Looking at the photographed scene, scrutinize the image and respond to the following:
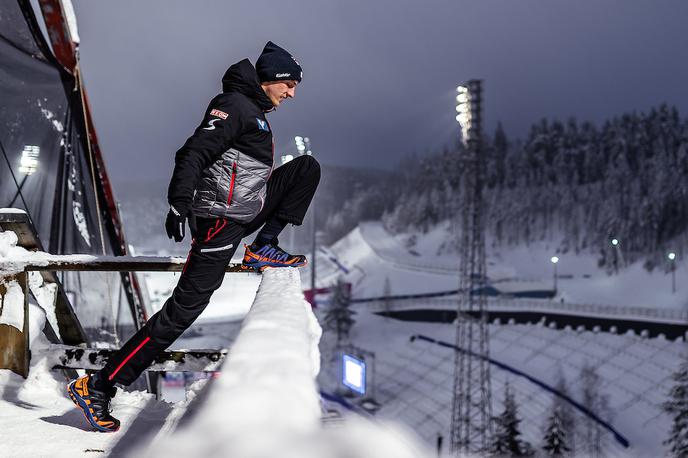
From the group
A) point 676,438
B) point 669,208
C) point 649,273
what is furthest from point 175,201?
point 669,208

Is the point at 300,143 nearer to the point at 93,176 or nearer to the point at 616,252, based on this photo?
the point at 93,176

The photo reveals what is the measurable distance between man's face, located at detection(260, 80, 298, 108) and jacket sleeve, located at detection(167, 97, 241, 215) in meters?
0.40

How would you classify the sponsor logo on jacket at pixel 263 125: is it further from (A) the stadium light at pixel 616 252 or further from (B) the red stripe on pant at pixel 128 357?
(A) the stadium light at pixel 616 252

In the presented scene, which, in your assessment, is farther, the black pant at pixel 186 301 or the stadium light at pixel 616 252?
the stadium light at pixel 616 252

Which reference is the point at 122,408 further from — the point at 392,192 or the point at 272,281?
the point at 392,192

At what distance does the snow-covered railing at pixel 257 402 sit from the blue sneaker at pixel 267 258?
2.34m

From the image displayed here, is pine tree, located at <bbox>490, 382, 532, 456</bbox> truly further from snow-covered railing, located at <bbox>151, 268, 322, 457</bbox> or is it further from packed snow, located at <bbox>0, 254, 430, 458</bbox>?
snow-covered railing, located at <bbox>151, 268, 322, 457</bbox>

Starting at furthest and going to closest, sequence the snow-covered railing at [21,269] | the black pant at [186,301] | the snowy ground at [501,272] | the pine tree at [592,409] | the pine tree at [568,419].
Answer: the snowy ground at [501,272]
the pine tree at [568,419]
the pine tree at [592,409]
the snow-covered railing at [21,269]
the black pant at [186,301]

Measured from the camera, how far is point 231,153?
2979 mm

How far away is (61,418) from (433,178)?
440 ft

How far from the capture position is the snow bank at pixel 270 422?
2.71 feet

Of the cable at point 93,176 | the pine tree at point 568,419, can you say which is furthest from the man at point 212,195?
the pine tree at point 568,419

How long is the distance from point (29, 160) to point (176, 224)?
4595 mm

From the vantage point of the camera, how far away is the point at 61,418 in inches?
127
